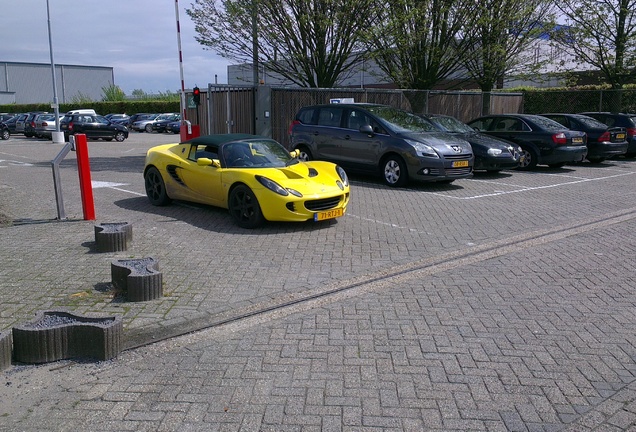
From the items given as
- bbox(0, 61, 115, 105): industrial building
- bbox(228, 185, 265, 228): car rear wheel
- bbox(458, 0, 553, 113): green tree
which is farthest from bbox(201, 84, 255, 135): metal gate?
bbox(0, 61, 115, 105): industrial building

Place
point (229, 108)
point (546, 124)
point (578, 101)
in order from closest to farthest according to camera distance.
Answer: point (546, 124), point (229, 108), point (578, 101)

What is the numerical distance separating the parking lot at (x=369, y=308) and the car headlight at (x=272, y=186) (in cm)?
59

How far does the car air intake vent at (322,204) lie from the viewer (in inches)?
311

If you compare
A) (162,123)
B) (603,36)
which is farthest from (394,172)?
(162,123)

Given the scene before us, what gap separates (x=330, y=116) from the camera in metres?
13.5

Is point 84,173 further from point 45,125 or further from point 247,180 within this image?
point 45,125

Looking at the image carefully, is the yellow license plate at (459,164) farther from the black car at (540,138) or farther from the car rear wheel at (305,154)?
the black car at (540,138)

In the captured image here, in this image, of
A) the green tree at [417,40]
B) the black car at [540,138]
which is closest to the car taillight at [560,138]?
the black car at [540,138]

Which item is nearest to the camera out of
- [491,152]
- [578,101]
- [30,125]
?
[491,152]

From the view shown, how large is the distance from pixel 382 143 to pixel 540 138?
Answer: 556 centimetres

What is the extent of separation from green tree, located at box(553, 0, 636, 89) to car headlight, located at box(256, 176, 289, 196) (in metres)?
17.5

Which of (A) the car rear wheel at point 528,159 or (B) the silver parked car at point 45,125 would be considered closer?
(A) the car rear wheel at point 528,159

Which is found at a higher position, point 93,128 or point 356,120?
point 356,120

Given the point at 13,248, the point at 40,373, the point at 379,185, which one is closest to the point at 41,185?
the point at 13,248
